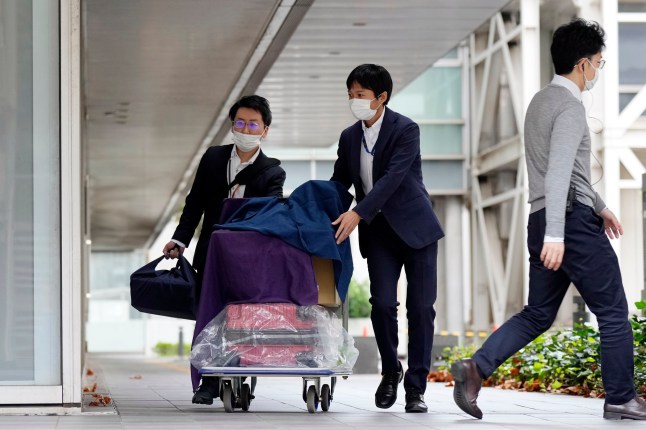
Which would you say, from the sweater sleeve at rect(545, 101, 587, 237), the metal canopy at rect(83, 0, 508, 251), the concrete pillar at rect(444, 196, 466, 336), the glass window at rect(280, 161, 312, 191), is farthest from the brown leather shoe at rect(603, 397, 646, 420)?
the concrete pillar at rect(444, 196, 466, 336)

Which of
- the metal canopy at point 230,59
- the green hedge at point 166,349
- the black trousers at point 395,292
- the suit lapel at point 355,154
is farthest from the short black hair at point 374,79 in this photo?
the green hedge at point 166,349

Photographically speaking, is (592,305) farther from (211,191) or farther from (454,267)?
(454,267)

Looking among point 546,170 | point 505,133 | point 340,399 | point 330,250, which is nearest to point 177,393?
point 340,399

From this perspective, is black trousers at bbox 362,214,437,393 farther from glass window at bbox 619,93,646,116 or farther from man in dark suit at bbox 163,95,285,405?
glass window at bbox 619,93,646,116

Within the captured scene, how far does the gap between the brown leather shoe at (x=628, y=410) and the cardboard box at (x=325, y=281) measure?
150 cm

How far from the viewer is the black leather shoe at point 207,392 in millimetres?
6898

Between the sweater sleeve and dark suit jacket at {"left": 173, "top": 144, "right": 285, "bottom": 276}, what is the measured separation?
65.9 inches

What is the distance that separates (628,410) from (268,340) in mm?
1788

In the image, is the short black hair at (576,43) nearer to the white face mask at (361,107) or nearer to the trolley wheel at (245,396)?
the white face mask at (361,107)

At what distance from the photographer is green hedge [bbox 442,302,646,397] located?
832 cm

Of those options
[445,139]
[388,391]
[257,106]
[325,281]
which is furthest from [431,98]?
[325,281]

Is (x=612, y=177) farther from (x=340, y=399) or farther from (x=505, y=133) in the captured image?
(x=340, y=399)

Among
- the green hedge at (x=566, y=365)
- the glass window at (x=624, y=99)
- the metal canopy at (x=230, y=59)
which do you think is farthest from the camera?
the glass window at (x=624, y=99)

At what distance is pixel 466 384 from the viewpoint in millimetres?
5980
